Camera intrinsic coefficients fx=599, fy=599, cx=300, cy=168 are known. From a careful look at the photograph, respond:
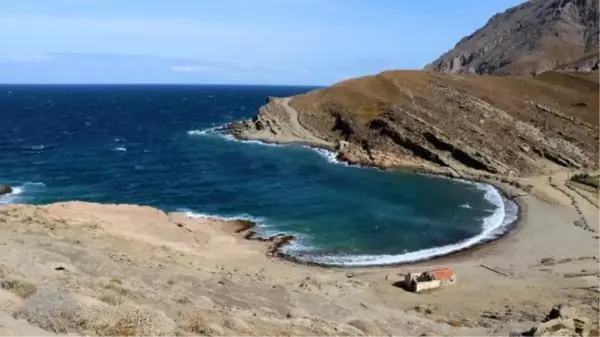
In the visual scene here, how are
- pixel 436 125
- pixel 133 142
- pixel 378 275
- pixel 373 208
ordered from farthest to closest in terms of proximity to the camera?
pixel 133 142, pixel 436 125, pixel 373 208, pixel 378 275

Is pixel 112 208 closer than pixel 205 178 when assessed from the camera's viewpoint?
Yes

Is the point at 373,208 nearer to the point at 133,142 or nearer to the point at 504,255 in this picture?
the point at 504,255

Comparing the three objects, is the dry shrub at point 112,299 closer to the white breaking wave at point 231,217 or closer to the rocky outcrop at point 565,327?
the rocky outcrop at point 565,327

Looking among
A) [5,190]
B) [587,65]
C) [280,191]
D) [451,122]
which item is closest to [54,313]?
[280,191]

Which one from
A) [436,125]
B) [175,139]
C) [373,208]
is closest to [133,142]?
[175,139]

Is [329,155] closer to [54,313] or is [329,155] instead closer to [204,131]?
[204,131]
